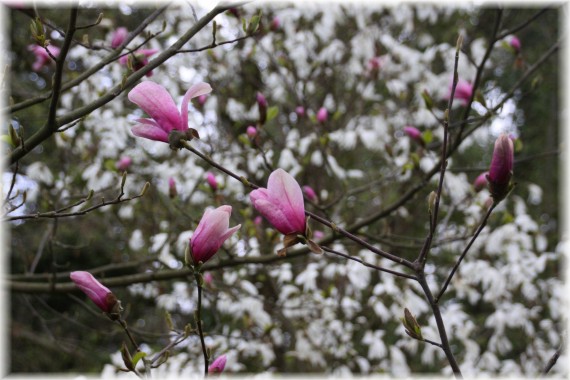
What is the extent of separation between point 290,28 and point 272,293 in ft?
5.71

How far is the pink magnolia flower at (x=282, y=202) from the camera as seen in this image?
33.7 inches

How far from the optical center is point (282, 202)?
86 centimetres

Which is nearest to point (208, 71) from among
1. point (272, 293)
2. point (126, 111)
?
point (126, 111)

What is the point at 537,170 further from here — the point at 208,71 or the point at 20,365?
the point at 20,365

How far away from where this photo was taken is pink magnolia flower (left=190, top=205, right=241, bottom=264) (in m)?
0.87

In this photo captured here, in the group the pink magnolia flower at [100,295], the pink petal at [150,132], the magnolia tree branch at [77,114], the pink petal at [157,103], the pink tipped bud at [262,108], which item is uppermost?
the pink tipped bud at [262,108]

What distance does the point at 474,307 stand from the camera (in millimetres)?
5863

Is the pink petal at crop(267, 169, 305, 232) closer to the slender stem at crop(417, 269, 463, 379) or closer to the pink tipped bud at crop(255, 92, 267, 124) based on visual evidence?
the slender stem at crop(417, 269, 463, 379)

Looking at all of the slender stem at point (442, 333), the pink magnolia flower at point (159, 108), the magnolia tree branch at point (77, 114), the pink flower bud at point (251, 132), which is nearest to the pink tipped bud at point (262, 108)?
the pink flower bud at point (251, 132)

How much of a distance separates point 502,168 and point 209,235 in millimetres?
445

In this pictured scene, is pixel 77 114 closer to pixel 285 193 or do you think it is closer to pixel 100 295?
pixel 100 295

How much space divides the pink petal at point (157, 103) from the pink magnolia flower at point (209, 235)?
18cm

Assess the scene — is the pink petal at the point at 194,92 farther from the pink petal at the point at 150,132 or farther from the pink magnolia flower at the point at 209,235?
the pink magnolia flower at the point at 209,235

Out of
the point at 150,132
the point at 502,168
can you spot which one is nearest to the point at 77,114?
the point at 150,132
